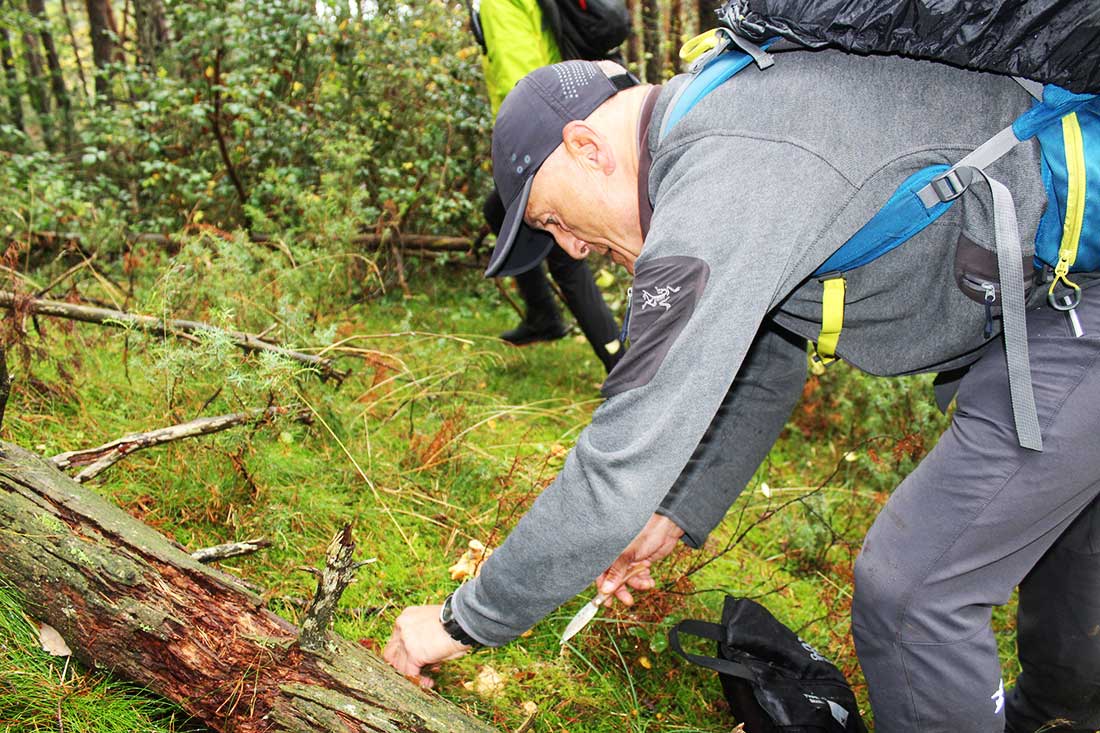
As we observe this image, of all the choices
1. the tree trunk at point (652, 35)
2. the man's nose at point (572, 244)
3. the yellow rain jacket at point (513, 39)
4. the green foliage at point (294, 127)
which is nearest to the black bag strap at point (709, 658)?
the man's nose at point (572, 244)

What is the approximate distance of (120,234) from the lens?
5250 millimetres

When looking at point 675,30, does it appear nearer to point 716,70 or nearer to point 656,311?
point 716,70

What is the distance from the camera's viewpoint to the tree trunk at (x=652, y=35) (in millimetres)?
6758

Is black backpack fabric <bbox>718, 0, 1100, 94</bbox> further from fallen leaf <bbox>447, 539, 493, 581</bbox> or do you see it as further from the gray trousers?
fallen leaf <bbox>447, 539, 493, 581</bbox>

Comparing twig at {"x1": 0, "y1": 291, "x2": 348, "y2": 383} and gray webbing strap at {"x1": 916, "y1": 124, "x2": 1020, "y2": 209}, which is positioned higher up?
gray webbing strap at {"x1": 916, "y1": 124, "x2": 1020, "y2": 209}

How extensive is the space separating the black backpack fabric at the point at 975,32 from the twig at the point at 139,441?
2182 millimetres

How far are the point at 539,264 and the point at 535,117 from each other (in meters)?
2.08

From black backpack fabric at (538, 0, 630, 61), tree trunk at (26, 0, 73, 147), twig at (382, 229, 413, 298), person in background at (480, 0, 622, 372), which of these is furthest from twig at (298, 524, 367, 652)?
tree trunk at (26, 0, 73, 147)

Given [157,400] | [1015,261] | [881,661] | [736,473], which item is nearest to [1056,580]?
[881,661]

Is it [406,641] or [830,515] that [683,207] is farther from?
[830,515]

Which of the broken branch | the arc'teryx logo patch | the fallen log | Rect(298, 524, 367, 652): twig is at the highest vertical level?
the arc'teryx logo patch

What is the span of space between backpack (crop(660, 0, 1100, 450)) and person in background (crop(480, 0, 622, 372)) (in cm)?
173

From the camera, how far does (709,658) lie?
7.70 ft

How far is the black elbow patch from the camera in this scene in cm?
146
